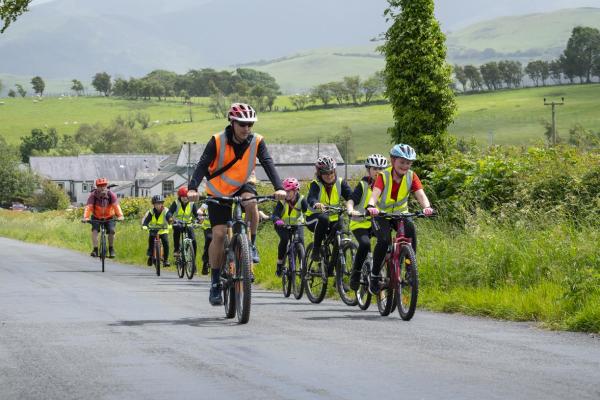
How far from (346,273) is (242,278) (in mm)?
3490

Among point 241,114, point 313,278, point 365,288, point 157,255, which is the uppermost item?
point 241,114

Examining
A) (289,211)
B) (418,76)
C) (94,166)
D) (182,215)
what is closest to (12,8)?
(418,76)

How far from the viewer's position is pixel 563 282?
1251cm

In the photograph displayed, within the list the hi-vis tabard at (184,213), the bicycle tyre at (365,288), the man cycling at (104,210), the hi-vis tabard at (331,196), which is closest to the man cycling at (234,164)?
the bicycle tyre at (365,288)

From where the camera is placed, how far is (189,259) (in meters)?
22.9

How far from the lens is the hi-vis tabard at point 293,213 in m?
16.2

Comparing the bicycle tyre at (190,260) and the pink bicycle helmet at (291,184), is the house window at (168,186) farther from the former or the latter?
the pink bicycle helmet at (291,184)

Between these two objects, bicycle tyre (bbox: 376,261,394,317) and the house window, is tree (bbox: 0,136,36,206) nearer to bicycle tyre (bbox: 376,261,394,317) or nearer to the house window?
the house window

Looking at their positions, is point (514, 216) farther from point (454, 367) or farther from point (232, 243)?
point (454, 367)

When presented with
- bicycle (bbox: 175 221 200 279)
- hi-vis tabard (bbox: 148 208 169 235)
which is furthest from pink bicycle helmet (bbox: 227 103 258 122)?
hi-vis tabard (bbox: 148 208 169 235)

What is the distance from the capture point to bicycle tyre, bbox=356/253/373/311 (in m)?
13.4

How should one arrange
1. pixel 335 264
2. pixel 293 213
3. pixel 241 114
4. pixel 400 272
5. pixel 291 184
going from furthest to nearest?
pixel 293 213
pixel 291 184
pixel 335 264
pixel 400 272
pixel 241 114

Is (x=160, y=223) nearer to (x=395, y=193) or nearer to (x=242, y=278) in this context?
(x=395, y=193)

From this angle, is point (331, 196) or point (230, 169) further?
point (331, 196)
